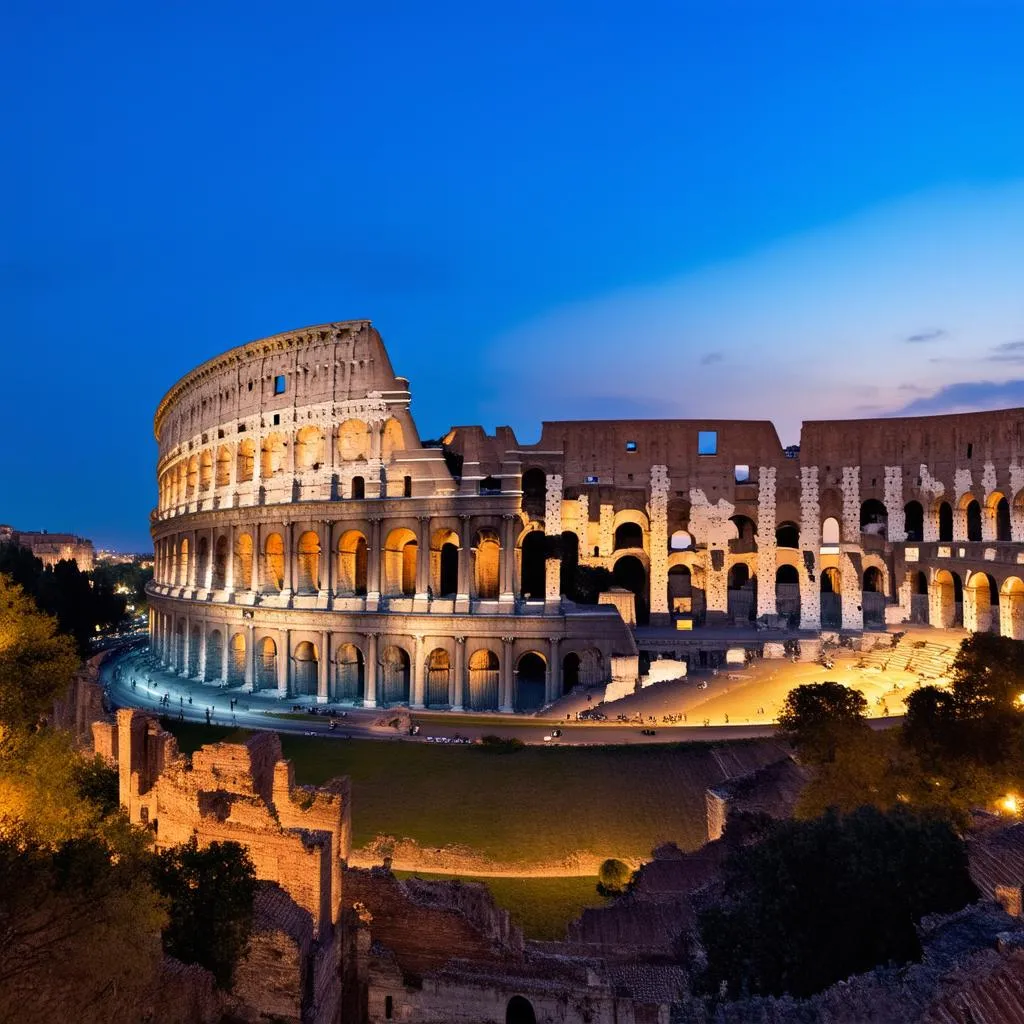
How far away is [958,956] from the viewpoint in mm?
7555

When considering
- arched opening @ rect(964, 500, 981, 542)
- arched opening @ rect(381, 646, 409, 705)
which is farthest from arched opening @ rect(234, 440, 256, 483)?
arched opening @ rect(964, 500, 981, 542)

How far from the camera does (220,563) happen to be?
47250 mm

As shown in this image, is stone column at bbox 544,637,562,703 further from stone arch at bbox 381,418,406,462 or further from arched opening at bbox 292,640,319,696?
arched opening at bbox 292,640,319,696

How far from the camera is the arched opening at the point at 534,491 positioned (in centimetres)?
4516

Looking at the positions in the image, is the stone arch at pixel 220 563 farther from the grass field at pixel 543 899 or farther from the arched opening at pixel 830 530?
the arched opening at pixel 830 530

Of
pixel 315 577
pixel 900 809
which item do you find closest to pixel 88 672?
pixel 315 577

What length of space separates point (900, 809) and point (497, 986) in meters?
6.31

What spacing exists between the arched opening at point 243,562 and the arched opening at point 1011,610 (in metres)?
38.5

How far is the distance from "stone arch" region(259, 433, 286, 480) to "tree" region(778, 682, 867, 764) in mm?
31704

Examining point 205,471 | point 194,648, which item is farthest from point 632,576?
point 205,471

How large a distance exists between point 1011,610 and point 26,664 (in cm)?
3808

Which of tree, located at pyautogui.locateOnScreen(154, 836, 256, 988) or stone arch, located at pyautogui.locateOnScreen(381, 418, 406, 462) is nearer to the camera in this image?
tree, located at pyautogui.locateOnScreen(154, 836, 256, 988)

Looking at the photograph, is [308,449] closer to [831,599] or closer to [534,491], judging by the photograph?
[534,491]

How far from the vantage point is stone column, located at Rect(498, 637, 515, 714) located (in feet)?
119
